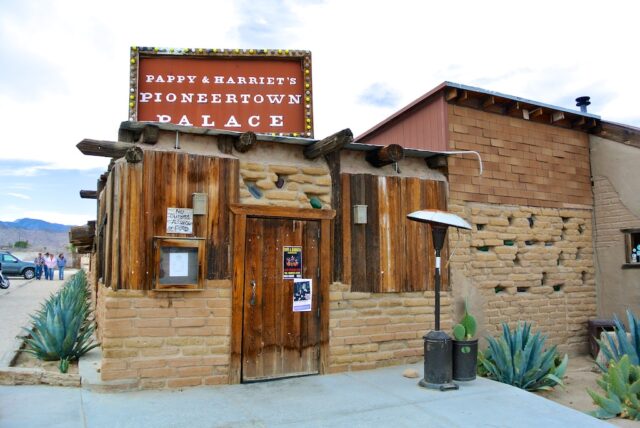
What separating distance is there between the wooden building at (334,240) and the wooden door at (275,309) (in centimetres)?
2

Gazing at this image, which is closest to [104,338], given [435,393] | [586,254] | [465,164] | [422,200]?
[435,393]

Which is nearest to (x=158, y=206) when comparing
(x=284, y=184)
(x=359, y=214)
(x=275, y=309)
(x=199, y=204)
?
(x=199, y=204)

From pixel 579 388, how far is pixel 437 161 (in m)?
3.86

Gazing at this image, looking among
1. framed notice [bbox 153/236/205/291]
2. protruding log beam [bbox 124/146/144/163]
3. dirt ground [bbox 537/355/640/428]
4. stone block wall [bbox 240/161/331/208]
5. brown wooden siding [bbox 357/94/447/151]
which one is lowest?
dirt ground [bbox 537/355/640/428]

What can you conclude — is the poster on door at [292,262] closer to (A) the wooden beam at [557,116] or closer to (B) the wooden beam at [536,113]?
(B) the wooden beam at [536,113]

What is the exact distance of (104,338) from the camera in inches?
226

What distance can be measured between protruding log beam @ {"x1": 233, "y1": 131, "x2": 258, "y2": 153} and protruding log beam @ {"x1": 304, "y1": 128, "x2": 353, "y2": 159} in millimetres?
792

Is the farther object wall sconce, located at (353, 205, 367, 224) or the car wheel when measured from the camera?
the car wheel

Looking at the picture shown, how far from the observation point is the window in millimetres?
8984

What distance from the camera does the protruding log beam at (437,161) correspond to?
26.2 ft

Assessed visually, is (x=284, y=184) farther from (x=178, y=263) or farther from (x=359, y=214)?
(x=178, y=263)

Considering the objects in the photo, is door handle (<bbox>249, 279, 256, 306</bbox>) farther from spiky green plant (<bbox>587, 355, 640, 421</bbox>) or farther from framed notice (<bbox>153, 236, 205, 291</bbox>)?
spiky green plant (<bbox>587, 355, 640, 421</bbox>)

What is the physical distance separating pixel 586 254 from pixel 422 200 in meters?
3.90

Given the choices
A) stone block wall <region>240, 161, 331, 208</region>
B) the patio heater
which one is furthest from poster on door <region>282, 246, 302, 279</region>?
the patio heater
